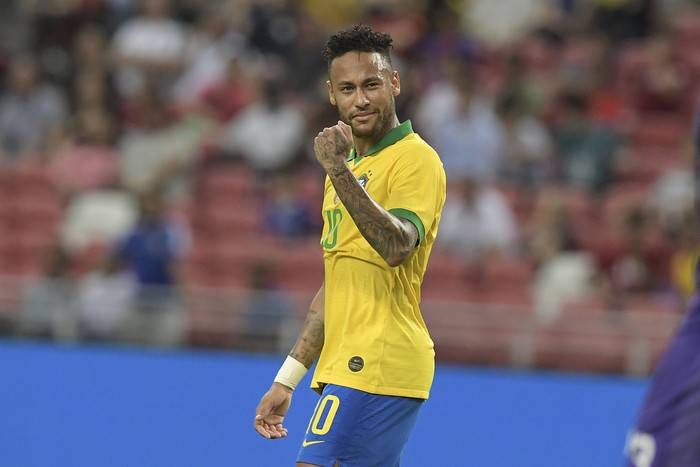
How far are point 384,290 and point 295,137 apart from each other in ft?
21.9

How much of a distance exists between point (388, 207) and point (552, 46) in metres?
8.54

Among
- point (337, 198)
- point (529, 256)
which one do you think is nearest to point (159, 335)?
point (529, 256)

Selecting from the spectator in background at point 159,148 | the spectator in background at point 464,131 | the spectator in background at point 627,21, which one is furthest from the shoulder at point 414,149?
the spectator in background at point 627,21

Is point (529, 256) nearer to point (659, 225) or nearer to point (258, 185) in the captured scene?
point (659, 225)

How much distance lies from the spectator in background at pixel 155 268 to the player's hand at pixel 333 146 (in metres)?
4.57

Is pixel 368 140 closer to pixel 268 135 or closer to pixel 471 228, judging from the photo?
pixel 471 228

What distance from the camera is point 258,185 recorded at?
1057cm

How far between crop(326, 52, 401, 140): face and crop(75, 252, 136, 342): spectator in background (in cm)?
445

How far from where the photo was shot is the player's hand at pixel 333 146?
4.23 metres

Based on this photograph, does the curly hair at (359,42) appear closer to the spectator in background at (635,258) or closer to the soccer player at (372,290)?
the soccer player at (372,290)

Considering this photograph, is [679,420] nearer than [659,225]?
Yes

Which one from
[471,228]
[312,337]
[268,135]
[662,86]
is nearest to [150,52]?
[268,135]

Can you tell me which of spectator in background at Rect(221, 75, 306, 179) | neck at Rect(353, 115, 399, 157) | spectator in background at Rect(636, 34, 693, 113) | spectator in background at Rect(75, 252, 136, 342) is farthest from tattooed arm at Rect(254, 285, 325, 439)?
spectator in background at Rect(636, 34, 693, 113)

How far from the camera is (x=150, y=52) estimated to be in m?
12.1
